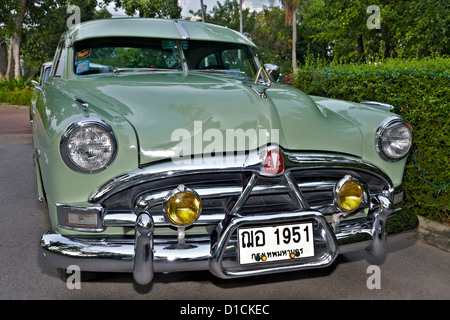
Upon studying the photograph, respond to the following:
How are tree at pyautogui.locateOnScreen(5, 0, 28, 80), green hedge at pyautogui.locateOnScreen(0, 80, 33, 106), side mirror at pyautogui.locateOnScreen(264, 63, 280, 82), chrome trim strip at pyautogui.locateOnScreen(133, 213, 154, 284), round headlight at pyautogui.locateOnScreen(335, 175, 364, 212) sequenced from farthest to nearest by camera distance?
tree at pyautogui.locateOnScreen(5, 0, 28, 80) → green hedge at pyautogui.locateOnScreen(0, 80, 33, 106) → side mirror at pyautogui.locateOnScreen(264, 63, 280, 82) → round headlight at pyautogui.locateOnScreen(335, 175, 364, 212) → chrome trim strip at pyautogui.locateOnScreen(133, 213, 154, 284)

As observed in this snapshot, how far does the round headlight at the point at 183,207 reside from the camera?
2.25 m

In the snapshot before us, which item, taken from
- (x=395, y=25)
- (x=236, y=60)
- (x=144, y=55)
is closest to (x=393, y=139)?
(x=236, y=60)

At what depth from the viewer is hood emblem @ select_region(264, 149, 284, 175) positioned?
2354mm

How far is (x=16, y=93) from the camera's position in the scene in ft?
54.6

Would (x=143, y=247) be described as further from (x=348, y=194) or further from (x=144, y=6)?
(x=144, y=6)

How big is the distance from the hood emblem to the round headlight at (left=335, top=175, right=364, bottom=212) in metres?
0.37

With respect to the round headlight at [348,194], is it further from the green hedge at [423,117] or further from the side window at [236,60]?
the side window at [236,60]

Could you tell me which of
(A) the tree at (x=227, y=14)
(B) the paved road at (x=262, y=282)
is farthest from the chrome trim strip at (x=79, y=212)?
(A) the tree at (x=227, y=14)

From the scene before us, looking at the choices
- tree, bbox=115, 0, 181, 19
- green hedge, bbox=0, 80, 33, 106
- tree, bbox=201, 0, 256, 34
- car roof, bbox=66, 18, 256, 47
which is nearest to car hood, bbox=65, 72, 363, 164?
car roof, bbox=66, 18, 256, 47

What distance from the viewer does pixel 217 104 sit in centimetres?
259

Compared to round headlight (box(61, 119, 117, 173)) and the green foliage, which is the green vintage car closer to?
round headlight (box(61, 119, 117, 173))

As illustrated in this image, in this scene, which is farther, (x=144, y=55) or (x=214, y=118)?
(x=144, y=55)

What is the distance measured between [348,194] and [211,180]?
30.4 inches

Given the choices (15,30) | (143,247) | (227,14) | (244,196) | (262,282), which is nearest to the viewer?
(143,247)
